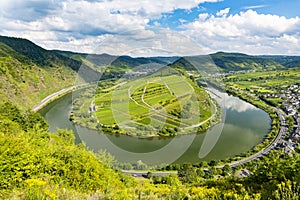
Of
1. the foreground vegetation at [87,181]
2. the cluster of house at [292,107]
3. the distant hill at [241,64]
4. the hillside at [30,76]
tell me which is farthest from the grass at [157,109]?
the distant hill at [241,64]

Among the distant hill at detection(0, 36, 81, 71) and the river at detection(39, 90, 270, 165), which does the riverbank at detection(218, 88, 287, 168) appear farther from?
the distant hill at detection(0, 36, 81, 71)

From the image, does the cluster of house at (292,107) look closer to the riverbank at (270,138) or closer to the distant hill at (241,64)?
the riverbank at (270,138)

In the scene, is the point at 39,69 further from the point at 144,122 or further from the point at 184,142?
the point at 184,142

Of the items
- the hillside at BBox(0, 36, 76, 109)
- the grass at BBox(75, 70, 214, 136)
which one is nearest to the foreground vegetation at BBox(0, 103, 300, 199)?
the grass at BBox(75, 70, 214, 136)

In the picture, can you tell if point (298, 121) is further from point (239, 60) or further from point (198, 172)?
point (239, 60)

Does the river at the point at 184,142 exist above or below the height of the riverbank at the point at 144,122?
below
